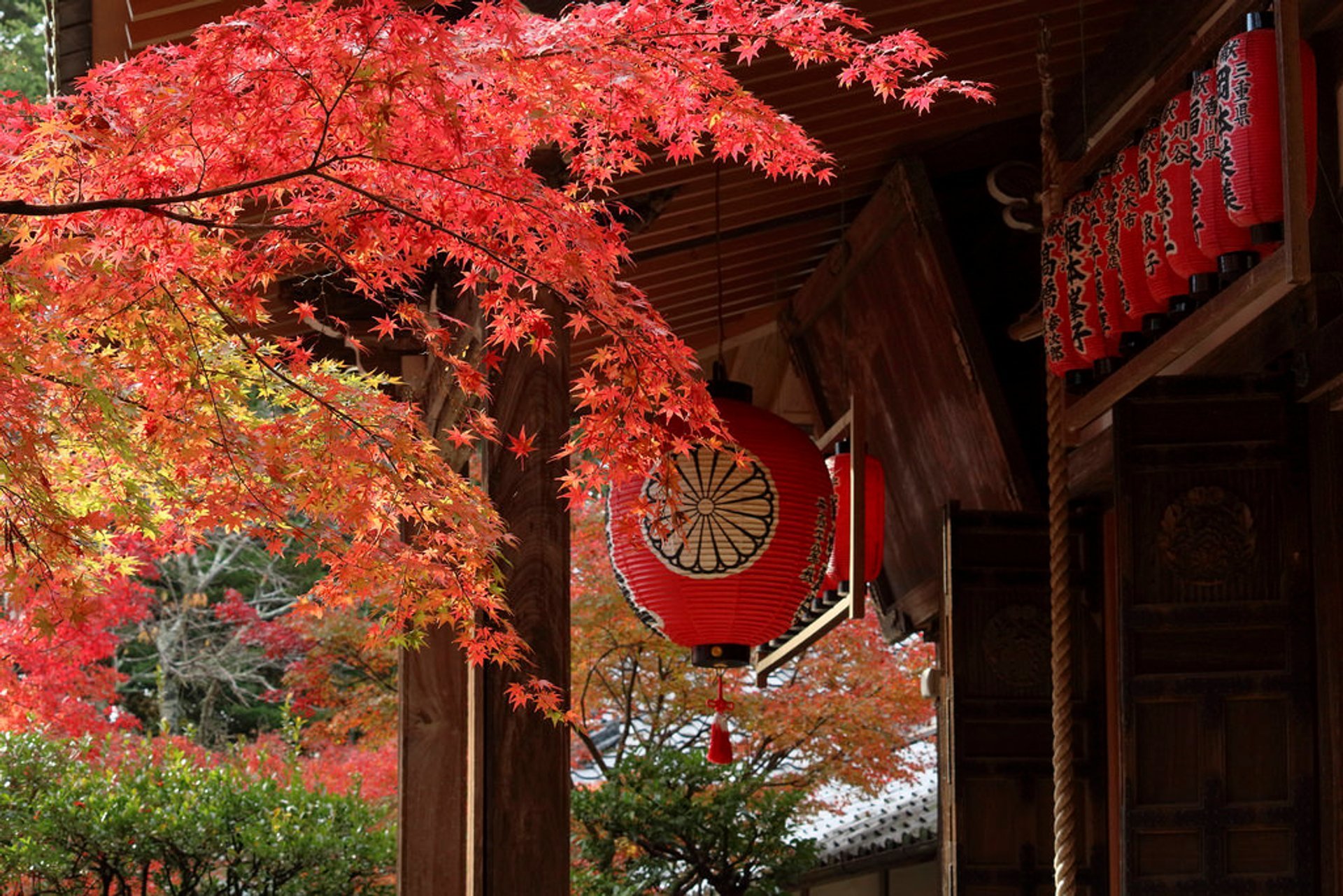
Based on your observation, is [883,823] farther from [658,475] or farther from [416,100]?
[416,100]

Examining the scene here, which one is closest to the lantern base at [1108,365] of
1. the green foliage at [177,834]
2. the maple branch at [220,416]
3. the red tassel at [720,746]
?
the red tassel at [720,746]

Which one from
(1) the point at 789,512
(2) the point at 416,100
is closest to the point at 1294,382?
(1) the point at 789,512

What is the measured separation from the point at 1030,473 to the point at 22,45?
13.4 m

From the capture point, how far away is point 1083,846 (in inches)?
277

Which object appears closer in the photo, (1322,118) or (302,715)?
(1322,118)

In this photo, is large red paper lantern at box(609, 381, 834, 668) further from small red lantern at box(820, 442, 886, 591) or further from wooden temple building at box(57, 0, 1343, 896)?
small red lantern at box(820, 442, 886, 591)

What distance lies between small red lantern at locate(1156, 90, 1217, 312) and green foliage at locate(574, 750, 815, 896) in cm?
534

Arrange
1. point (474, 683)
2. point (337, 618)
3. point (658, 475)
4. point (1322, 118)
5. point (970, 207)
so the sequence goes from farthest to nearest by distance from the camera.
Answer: point (337, 618) → point (970, 207) → point (1322, 118) → point (474, 683) → point (658, 475)

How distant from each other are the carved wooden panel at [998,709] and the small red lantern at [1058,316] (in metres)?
1.99

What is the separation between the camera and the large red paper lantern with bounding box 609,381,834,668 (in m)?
5.89

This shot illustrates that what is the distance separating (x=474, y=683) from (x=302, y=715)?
9.60 m

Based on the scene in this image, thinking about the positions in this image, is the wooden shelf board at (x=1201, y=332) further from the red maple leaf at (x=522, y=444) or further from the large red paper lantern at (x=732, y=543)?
the red maple leaf at (x=522, y=444)

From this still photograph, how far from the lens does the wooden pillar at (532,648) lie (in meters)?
4.44

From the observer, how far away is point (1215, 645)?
5219 mm
